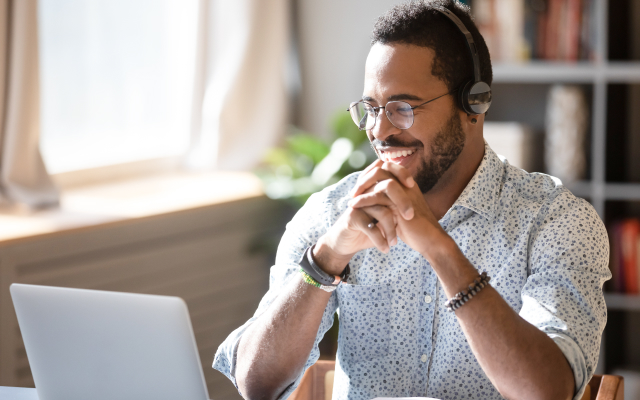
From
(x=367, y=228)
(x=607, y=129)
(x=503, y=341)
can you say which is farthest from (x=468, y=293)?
(x=607, y=129)

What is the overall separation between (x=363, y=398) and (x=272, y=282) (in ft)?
0.93

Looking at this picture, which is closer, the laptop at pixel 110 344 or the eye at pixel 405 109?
the laptop at pixel 110 344

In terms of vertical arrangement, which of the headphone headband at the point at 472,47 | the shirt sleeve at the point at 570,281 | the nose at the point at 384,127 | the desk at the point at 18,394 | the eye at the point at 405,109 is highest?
the headphone headband at the point at 472,47

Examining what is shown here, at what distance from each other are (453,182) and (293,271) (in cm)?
36

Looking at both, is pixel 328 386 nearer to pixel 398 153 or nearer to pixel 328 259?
pixel 328 259

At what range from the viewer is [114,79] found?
9.02ft

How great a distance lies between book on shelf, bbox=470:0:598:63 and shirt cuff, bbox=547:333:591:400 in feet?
5.54

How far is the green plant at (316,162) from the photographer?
8.52 ft

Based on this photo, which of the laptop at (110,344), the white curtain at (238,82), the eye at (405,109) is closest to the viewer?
the laptop at (110,344)

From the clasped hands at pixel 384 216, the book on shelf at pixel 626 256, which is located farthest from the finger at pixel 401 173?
the book on shelf at pixel 626 256

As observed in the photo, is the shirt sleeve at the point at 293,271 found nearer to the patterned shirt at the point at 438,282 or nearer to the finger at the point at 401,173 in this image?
the patterned shirt at the point at 438,282

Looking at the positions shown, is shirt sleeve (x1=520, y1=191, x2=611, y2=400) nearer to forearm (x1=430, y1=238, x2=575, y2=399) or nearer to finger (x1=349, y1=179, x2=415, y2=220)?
forearm (x1=430, y1=238, x2=575, y2=399)

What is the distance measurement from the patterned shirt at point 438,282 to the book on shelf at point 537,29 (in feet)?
4.39

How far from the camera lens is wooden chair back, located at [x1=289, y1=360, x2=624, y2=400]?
1202 millimetres
